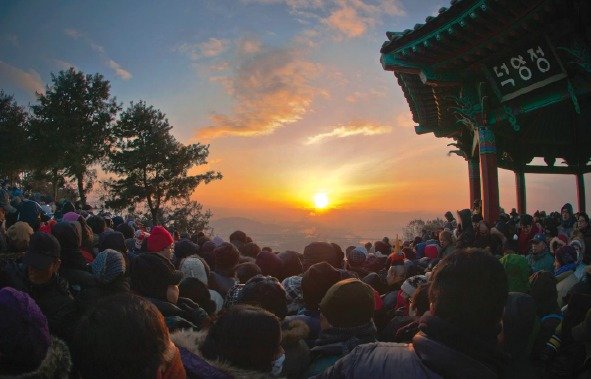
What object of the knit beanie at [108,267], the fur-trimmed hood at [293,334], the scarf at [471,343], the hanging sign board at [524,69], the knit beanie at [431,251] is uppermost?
the hanging sign board at [524,69]

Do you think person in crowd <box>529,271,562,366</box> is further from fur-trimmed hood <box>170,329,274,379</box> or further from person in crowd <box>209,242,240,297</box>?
person in crowd <box>209,242,240,297</box>

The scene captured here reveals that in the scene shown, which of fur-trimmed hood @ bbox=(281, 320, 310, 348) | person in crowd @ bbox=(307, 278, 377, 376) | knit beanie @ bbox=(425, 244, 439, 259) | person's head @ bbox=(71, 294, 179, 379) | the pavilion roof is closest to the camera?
person's head @ bbox=(71, 294, 179, 379)

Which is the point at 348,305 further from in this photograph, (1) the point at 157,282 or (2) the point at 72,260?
(2) the point at 72,260

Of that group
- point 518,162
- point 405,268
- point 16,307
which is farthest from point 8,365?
point 518,162

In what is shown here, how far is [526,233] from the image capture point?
8219mm

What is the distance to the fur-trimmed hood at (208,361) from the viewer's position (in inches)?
65.9

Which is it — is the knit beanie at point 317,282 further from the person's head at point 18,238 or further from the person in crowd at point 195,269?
the person's head at point 18,238

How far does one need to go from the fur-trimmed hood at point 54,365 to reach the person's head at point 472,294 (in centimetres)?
147

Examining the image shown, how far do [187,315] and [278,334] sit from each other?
1274 mm

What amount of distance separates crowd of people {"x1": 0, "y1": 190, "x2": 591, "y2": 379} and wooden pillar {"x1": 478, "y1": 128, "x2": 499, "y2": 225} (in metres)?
2.77

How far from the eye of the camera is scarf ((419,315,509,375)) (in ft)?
4.74

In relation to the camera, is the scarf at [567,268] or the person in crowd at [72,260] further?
the scarf at [567,268]

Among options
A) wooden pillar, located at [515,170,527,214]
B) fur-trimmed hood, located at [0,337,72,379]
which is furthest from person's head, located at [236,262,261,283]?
wooden pillar, located at [515,170,527,214]

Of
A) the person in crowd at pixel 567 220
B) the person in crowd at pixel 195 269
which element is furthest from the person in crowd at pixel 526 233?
the person in crowd at pixel 195 269
